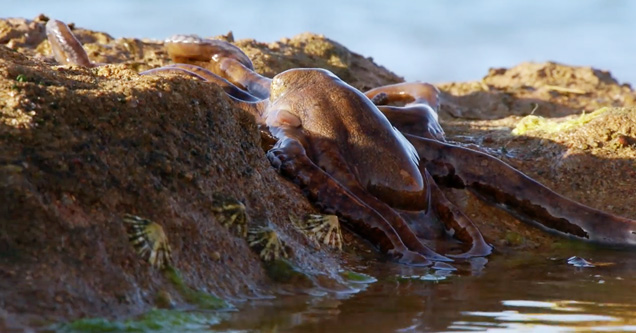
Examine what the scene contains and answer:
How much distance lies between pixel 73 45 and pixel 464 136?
3346 mm

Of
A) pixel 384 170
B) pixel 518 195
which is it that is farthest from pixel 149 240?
pixel 518 195

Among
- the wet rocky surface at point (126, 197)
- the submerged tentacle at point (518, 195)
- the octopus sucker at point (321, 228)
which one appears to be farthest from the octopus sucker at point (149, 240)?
the submerged tentacle at point (518, 195)

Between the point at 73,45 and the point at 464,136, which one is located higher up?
the point at 73,45

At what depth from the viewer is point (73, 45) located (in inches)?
301

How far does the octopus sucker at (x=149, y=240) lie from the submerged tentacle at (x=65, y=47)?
3.77 meters

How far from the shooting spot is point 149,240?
393cm

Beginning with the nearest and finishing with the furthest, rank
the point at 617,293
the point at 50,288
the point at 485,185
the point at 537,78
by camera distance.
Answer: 1. the point at 50,288
2. the point at 617,293
3. the point at 485,185
4. the point at 537,78

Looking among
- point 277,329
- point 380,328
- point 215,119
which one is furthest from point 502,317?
point 215,119

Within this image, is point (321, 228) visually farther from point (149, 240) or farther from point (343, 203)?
point (149, 240)

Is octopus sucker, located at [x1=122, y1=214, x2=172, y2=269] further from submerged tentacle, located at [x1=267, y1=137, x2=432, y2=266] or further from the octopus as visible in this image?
submerged tentacle, located at [x1=267, y1=137, x2=432, y2=266]

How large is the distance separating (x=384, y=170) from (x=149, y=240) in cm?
225

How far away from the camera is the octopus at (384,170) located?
5.67 metres

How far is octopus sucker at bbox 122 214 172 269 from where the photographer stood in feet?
12.8

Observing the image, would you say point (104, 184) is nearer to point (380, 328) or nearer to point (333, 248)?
point (380, 328)
